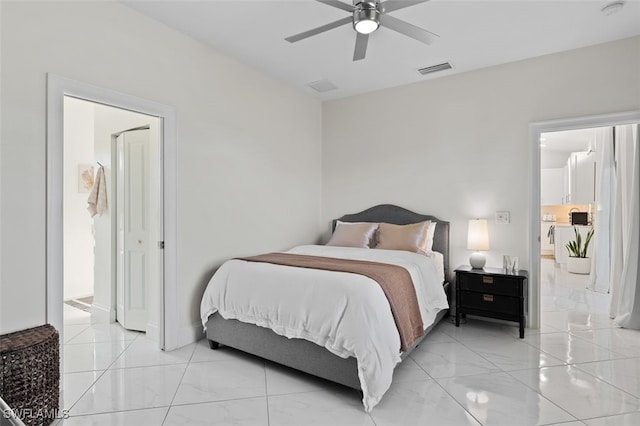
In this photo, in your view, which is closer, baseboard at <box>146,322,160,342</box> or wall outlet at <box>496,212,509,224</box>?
baseboard at <box>146,322,160,342</box>

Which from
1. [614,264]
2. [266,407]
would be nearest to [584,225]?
[614,264]

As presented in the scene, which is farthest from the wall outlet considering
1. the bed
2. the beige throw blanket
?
the beige throw blanket

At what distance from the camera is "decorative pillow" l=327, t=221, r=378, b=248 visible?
4152 millimetres

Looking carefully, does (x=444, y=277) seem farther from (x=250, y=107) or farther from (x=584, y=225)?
(x=584, y=225)

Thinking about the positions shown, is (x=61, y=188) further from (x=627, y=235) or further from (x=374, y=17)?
(x=627, y=235)

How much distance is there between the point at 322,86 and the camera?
456cm

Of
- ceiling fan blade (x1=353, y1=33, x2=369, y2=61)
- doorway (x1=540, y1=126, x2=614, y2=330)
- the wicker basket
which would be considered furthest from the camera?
doorway (x1=540, y1=126, x2=614, y2=330)

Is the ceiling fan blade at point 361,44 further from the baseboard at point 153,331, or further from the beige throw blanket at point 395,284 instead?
the baseboard at point 153,331

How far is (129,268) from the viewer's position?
3.78m

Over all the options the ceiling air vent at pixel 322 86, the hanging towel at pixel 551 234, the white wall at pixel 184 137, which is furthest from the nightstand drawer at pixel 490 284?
the hanging towel at pixel 551 234

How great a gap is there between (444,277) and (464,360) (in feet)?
4.12

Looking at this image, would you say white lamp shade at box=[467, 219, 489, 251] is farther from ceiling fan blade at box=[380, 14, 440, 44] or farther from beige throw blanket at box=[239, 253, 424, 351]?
ceiling fan blade at box=[380, 14, 440, 44]

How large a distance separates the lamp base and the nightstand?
5 centimetres

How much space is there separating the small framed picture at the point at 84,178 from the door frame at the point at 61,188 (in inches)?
118
